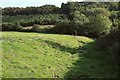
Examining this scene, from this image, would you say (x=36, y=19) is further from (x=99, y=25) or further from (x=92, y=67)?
(x=92, y=67)

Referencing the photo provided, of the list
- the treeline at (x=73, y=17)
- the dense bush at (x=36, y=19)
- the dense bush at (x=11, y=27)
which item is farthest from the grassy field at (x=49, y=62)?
the dense bush at (x=36, y=19)

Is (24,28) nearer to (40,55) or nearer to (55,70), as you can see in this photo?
(40,55)

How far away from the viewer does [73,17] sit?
237 feet

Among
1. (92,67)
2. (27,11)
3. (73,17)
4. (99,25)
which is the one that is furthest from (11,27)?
(92,67)

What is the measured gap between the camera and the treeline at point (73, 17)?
6301 cm

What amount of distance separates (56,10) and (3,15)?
54.7ft

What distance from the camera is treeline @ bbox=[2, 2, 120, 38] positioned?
63013 millimetres

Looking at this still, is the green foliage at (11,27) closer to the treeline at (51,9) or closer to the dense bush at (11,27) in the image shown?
the dense bush at (11,27)

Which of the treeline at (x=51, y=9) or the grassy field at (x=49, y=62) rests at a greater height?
the treeline at (x=51, y=9)

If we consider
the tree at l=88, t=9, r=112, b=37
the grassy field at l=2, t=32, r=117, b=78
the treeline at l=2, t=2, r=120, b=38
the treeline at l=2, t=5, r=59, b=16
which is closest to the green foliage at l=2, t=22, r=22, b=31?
the treeline at l=2, t=2, r=120, b=38

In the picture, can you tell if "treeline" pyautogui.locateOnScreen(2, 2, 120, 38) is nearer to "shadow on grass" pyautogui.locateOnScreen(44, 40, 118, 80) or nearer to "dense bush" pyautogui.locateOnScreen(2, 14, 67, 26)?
"dense bush" pyautogui.locateOnScreen(2, 14, 67, 26)

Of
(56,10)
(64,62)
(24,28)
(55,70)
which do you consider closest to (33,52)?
(64,62)

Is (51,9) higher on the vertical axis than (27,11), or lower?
higher

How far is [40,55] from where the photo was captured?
32.1 meters
